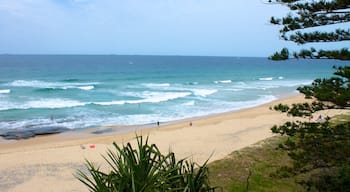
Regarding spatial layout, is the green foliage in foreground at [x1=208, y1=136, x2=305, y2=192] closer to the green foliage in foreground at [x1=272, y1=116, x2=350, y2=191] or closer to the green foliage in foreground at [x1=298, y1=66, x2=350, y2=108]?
the green foliage in foreground at [x1=272, y1=116, x2=350, y2=191]

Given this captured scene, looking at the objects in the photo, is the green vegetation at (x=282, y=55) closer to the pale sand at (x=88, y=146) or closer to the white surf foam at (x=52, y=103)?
the pale sand at (x=88, y=146)


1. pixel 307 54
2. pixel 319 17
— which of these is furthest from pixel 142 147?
pixel 319 17

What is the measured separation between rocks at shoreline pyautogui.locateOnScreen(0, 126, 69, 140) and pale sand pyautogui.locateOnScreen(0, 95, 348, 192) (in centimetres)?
85

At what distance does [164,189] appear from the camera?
12.3 feet

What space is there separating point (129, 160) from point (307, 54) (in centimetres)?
362

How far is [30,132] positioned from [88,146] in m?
5.16

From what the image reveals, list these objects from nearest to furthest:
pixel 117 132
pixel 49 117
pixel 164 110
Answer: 1. pixel 117 132
2. pixel 49 117
3. pixel 164 110

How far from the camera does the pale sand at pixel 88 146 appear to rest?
12333 mm

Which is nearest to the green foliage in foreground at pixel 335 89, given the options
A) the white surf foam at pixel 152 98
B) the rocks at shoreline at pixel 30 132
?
the rocks at shoreline at pixel 30 132

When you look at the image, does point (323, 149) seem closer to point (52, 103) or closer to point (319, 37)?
point (319, 37)

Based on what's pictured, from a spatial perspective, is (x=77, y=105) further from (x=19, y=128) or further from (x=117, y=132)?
(x=117, y=132)

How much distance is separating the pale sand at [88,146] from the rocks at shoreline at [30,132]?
845 mm

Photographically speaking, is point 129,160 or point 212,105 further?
point 212,105

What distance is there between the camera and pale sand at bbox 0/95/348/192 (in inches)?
486
